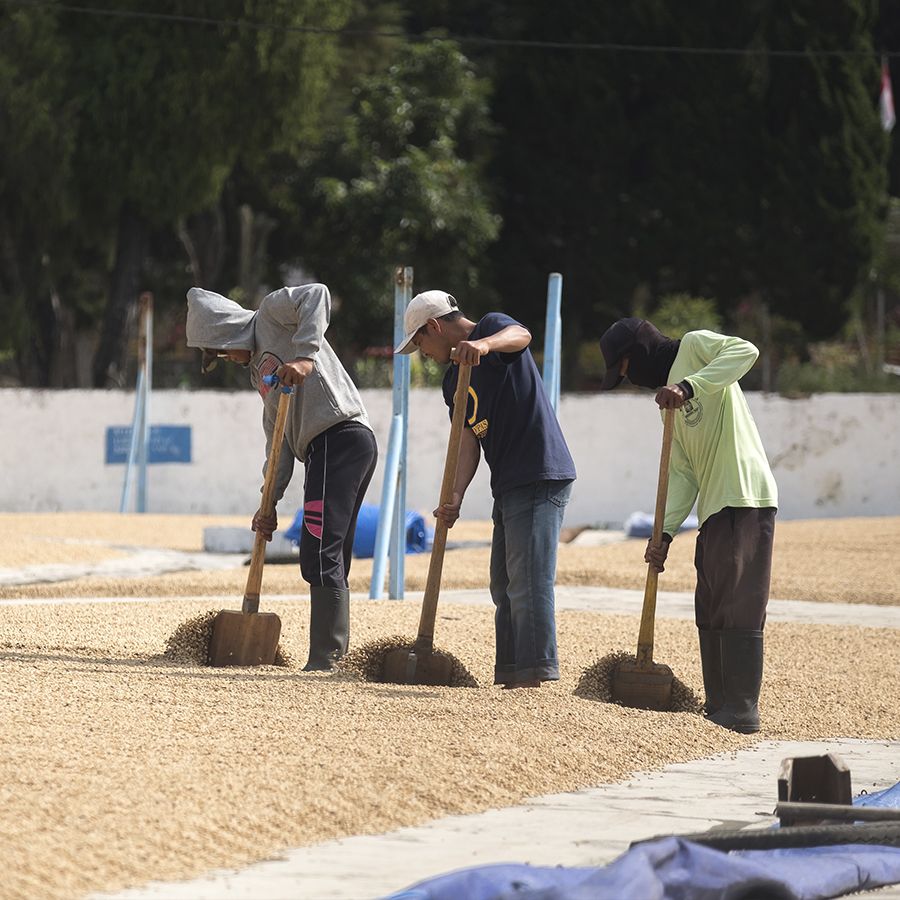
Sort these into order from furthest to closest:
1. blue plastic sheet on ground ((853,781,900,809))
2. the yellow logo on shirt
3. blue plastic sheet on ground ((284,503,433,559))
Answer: blue plastic sheet on ground ((284,503,433,559)) < the yellow logo on shirt < blue plastic sheet on ground ((853,781,900,809))

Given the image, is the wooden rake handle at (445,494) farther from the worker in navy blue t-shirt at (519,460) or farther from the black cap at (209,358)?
the black cap at (209,358)

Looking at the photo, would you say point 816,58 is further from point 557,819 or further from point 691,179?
point 557,819

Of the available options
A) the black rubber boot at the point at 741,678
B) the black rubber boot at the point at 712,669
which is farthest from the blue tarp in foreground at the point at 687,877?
the black rubber boot at the point at 712,669

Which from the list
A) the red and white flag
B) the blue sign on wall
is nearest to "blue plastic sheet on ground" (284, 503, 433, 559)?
the blue sign on wall

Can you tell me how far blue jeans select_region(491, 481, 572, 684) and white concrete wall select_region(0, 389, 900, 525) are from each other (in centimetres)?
1286

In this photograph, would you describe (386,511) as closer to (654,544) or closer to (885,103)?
(654,544)

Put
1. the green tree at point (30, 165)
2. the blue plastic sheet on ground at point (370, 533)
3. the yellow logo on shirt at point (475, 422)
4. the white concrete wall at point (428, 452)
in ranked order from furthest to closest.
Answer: the green tree at point (30, 165) → the white concrete wall at point (428, 452) → the blue plastic sheet on ground at point (370, 533) → the yellow logo on shirt at point (475, 422)

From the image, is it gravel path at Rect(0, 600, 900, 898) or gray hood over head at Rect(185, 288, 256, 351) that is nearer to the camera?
gravel path at Rect(0, 600, 900, 898)

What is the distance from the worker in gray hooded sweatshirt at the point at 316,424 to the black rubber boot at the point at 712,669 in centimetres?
149

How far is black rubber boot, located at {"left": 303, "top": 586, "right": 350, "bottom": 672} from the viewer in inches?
276

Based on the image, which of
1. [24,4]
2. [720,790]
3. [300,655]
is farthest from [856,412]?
[720,790]

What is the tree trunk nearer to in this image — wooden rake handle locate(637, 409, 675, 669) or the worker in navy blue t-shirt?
the worker in navy blue t-shirt

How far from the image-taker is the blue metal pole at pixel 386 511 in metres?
10.3

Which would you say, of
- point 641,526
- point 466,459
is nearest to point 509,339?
point 466,459
